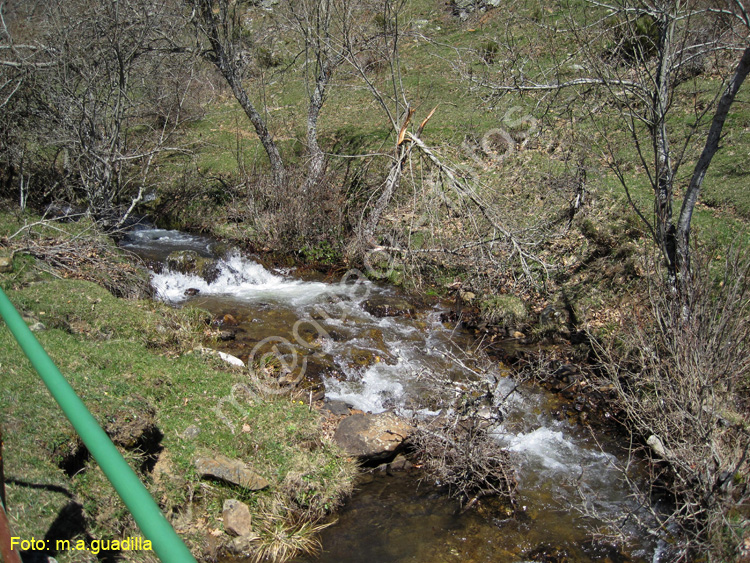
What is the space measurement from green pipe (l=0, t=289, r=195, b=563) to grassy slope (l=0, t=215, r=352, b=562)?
2.31 metres

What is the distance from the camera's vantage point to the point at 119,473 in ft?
3.43

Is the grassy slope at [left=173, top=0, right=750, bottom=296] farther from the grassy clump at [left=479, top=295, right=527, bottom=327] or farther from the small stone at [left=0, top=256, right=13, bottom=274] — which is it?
the small stone at [left=0, top=256, right=13, bottom=274]

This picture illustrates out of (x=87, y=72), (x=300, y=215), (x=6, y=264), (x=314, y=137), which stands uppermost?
(x=87, y=72)

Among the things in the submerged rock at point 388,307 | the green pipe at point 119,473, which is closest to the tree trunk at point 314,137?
the submerged rock at point 388,307

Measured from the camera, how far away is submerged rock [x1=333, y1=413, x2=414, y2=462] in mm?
5906

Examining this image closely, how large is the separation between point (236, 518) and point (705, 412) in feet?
13.8

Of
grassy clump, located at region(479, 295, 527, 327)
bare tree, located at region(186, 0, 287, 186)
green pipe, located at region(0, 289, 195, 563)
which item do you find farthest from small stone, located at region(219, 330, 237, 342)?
green pipe, located at region(0, 289, 195, 563)

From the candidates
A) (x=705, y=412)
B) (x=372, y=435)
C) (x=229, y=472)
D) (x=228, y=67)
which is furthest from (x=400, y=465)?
(x=228, y=67)

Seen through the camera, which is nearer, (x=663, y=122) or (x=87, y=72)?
(x=663, y=122)

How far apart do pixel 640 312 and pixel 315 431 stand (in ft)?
13.3

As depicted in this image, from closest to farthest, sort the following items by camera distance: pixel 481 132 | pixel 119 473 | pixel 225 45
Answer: pixel 119 473 < pixel 225 45 < pixel 481 132

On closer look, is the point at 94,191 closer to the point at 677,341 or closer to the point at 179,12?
the point at 179,12

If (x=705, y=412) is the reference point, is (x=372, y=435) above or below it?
below

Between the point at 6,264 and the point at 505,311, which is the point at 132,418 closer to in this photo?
the point at 6,264
